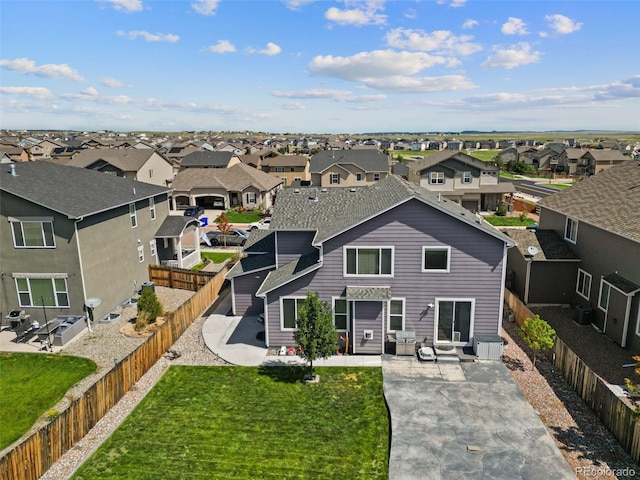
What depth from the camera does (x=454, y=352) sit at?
18.0m

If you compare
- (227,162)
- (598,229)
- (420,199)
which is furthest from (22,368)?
(227,162)

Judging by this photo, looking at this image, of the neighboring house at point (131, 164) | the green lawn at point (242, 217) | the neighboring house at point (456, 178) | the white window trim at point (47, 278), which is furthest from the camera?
the neighboring house at point (131, 164)

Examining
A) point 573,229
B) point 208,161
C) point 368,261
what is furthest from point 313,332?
point 208,161

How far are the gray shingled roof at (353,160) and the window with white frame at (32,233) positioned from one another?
1756 inches

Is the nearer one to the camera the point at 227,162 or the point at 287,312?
the point at 287,312

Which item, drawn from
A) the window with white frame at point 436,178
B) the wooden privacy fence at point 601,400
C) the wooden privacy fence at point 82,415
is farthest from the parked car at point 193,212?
the wooden privacy fence at point 601,400

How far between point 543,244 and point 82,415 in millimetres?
24012

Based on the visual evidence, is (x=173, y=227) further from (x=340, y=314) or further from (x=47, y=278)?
(x=340, y=314)

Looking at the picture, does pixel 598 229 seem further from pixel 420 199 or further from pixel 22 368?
pixel 22 368

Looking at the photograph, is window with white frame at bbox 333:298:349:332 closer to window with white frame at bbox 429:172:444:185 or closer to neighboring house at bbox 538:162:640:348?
neighboring house at bbox 538:162:640:348

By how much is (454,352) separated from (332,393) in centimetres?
578

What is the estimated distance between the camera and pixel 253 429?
13648 mm

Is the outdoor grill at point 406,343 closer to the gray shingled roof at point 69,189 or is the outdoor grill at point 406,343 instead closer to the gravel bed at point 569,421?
the gravel bed at point 569,421

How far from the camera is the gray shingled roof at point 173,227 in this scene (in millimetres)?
28953
